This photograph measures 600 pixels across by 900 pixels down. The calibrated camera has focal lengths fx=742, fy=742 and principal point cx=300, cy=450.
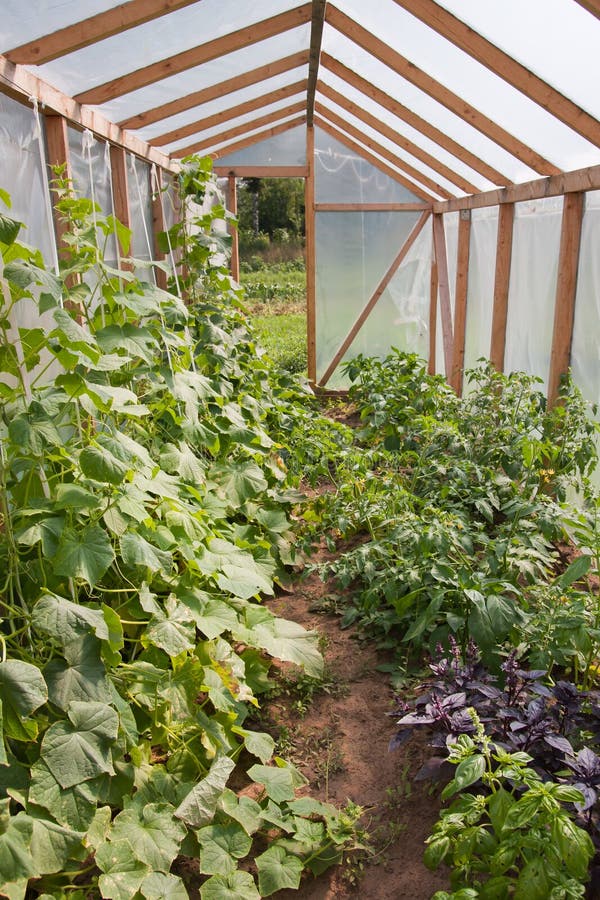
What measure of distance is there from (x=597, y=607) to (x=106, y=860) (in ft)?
5.48

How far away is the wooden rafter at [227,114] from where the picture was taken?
5.76m

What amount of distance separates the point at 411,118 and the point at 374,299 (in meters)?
3.11

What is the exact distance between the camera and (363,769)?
2.59 metres

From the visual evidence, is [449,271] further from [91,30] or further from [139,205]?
[91,30]

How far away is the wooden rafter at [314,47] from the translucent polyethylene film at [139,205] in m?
1.44

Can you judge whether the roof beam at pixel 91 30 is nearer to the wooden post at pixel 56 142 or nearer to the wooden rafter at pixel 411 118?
the wooden post at pixel 56 142

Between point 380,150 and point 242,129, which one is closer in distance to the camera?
point 242,129

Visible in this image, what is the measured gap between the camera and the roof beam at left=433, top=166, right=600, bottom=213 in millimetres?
3829

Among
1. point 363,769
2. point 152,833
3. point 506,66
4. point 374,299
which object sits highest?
point 506,66

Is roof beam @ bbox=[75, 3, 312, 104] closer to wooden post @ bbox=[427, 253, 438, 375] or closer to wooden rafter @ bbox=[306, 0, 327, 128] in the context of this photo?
wooden rafter @ bbox=[306, 0, 327, 128]

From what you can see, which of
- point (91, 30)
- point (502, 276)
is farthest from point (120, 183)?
point (502, 276)

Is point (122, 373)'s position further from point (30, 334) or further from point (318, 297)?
point (318, 297)

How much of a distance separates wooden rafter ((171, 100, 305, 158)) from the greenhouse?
0.78 metres

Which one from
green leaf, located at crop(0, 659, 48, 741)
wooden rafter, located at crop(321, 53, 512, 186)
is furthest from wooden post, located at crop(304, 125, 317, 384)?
green leaf, located at crop(0, 659, 48, 741)
